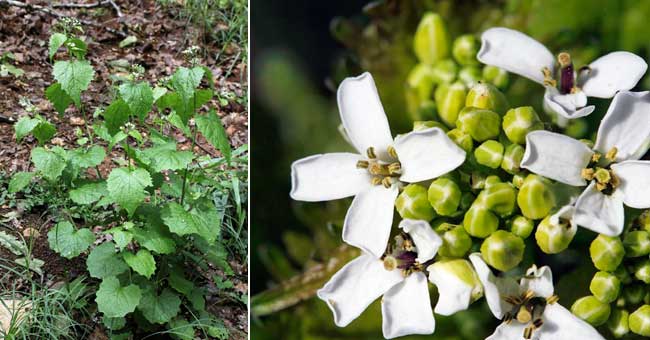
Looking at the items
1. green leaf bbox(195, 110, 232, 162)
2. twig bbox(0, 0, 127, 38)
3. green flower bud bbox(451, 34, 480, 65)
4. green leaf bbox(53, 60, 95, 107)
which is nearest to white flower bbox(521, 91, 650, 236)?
green flower bud bbox(451, 34, 480, 65)

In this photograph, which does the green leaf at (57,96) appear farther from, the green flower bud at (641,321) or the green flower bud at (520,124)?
the green flower bud at (641,321)

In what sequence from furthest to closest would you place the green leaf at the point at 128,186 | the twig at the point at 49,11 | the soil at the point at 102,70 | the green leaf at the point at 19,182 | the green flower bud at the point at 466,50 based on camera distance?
the twig at the point at 49,11, the soil at the point at 102,70, the green leaf at the point at 19,182, the green leaf at the point at 128,186, the green flower bud at the point at 466,50

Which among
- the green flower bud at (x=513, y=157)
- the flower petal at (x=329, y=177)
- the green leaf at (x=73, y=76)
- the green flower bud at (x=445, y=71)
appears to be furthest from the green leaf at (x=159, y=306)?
the green flower bud at (x=513, y=157)

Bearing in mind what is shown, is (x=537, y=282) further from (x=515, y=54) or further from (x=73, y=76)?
(x=73, y=76)

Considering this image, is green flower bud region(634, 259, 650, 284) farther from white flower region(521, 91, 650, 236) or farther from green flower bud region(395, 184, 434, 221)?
green flower bud region(395, 184, 434, 221)

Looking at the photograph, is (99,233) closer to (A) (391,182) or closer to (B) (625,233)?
(A) (391,182)
